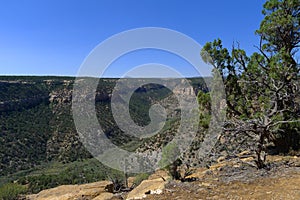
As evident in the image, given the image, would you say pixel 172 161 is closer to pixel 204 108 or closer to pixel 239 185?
pixel 239 185

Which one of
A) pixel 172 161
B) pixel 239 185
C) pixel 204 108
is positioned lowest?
pixel 239 185

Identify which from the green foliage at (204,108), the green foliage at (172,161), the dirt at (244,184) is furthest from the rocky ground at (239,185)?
the green foliage at (204,108)

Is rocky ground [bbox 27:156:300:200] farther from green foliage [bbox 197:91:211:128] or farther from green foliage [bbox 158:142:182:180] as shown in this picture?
green foliage [bbox 197:91:211:128]

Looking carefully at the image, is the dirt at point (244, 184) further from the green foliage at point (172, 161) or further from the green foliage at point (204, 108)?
the green foliage at point (204, 108)

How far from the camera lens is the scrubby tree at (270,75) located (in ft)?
35.6

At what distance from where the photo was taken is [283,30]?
12.0 meters

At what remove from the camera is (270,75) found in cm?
1066

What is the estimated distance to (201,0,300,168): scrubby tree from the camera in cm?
1086

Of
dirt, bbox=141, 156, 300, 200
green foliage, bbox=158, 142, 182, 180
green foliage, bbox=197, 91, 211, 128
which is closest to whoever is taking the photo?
dirt, bbox=141, 156, 300, 200

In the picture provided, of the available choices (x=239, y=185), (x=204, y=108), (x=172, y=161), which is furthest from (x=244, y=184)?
(x=204, y=108)

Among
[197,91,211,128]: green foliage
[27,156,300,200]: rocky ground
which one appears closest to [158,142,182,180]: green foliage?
[27,156,300,200]: rocky ground

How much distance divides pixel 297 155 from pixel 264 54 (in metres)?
4.40

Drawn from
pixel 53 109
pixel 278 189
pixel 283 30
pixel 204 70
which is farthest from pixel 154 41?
pixel 53 109

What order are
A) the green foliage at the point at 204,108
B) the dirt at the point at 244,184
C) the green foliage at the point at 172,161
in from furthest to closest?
1. the green foliage at the point at 204,108
2. the green foliage at the point at 172,161
3. the dirt at the point at 244,184
